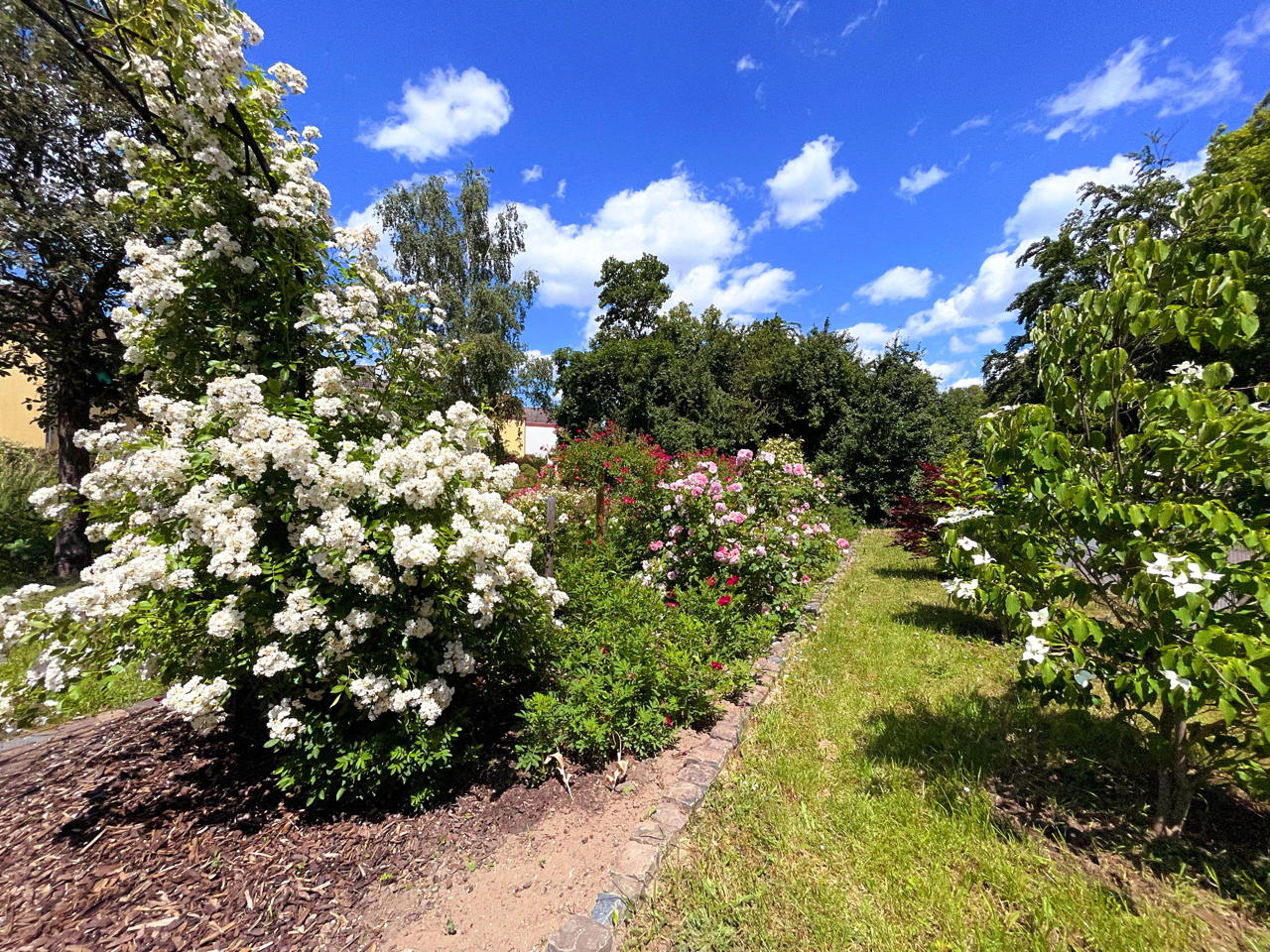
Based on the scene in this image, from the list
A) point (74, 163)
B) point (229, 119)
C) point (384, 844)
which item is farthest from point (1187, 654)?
point (74, 163)

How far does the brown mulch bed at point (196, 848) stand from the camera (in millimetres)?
1731

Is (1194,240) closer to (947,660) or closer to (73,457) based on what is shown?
(947,660)

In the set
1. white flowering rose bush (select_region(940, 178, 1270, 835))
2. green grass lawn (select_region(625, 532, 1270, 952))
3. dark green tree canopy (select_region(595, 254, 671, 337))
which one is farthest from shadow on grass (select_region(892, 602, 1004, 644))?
dark green tree canopy (select_region(595, 254, 671, 337))

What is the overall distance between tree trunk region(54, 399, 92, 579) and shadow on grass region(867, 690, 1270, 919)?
9843 millimetres

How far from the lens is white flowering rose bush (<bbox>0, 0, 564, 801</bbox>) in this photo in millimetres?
1898

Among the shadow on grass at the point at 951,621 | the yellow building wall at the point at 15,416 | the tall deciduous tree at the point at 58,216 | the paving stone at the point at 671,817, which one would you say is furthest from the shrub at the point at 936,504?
the yellow building wall at the point at 15,416

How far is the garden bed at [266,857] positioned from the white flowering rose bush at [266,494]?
0.87 ft

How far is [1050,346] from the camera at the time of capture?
2193mm

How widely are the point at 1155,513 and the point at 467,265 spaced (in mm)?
18291

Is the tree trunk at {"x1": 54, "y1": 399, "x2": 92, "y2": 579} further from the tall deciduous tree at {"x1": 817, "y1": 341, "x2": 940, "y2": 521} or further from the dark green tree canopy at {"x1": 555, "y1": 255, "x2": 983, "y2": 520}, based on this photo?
the tall deciduous tree at {"x1": 817, "y1": 341, "x2": 940, "y2": 521}

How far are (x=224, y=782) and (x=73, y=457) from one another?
7.41 m

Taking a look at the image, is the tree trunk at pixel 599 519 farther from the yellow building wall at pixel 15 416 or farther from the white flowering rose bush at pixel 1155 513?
the yellow building wall at pixel 15 416

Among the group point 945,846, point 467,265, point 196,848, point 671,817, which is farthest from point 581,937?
point 467,265

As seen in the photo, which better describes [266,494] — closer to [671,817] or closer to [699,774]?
[671,817]
